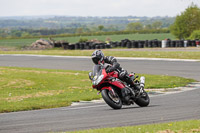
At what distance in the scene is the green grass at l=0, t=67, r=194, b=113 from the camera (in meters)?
14.2

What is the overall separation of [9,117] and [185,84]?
9739 millimetres

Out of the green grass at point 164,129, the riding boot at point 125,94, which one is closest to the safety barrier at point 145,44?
the riding boot at point 125,94

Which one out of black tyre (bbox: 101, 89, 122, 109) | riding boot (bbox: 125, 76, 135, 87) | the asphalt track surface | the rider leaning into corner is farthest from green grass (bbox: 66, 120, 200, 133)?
riding boot (bbox: 125, 76, 135, 87)

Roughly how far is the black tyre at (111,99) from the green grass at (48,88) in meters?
2.58

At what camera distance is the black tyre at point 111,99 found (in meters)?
11.4

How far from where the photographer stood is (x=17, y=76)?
23922mm

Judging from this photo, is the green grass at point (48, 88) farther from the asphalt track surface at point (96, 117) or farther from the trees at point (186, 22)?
the trees at point (186, 22)

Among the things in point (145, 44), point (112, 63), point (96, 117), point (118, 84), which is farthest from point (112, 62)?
point (145, 44)

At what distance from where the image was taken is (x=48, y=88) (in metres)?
19.2

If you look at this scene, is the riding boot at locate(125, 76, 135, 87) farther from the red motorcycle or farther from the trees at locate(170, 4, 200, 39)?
the trees at locate(170, 4, 200, 39)

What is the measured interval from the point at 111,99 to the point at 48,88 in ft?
26.3

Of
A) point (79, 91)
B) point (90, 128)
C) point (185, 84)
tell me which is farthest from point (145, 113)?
point (185, 84)

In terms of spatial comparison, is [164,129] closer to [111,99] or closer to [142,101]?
[111,99]

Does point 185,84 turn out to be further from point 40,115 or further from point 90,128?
point 90,128
